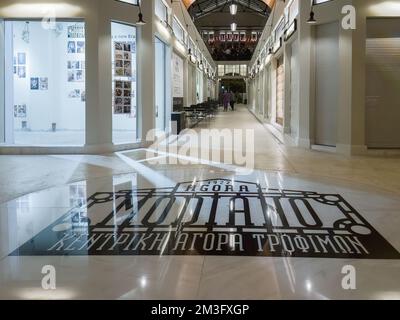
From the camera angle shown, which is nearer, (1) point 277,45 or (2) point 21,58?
(2) point 21,58

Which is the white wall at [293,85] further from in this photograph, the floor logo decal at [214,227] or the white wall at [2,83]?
the floor logo decal at [214,227]

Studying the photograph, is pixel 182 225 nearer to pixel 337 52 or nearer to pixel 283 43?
→ pixel 337 52

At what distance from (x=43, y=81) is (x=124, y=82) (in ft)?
5.51

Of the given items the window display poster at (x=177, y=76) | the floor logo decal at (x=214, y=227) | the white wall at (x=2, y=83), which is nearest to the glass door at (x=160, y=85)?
the window display poster at (x=177, y=76)

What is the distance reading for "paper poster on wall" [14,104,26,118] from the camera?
1004cm

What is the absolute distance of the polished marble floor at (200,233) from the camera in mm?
2906

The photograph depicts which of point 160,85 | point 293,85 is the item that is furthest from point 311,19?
point 160,85

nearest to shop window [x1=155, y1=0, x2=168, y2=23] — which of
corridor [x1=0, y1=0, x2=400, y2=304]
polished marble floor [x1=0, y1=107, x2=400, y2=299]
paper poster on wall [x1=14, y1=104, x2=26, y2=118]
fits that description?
corridor [x1=0, y1=0, x2=400, y2=304]

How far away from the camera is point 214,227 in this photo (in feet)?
13.8

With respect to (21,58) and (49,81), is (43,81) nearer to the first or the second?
(49,81)

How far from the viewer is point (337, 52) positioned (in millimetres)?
9586

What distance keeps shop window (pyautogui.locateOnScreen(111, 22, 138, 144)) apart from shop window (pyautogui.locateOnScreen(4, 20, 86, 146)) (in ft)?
2.19

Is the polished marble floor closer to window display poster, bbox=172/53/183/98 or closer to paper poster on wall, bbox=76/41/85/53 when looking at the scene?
paper poster on wall, bbox=76/41/85/53
